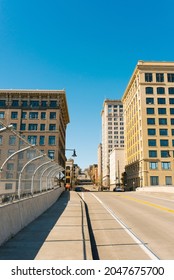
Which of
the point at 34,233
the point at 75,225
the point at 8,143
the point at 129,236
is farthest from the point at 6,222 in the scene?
the point at 129,236

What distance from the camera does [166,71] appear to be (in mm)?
74938

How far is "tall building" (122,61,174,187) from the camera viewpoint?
68.2 m

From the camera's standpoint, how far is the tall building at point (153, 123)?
224 ft

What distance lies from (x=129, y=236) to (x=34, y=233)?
3167mm

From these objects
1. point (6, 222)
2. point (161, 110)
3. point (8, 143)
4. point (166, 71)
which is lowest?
point (6, 222)

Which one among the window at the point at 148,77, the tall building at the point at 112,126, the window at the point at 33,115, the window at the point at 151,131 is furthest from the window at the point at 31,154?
the tall building at the point at 112,126

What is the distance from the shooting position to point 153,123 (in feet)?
235

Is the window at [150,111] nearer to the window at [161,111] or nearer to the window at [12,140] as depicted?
the window at [161,111]

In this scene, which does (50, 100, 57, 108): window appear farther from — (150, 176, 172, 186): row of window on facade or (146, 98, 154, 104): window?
(150, 176, 172, 186): row of window on facade

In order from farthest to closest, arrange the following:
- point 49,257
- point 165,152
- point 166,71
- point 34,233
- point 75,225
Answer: point 166,71 → point 165,152 → point 75,225 → point 34,233 → point 49,257

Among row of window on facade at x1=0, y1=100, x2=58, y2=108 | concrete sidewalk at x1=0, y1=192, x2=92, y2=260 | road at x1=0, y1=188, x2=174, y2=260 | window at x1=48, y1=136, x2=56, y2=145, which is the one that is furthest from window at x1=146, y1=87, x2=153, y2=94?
concrete sidewalk at x1=0, y1=192, x2=92, y2=260
